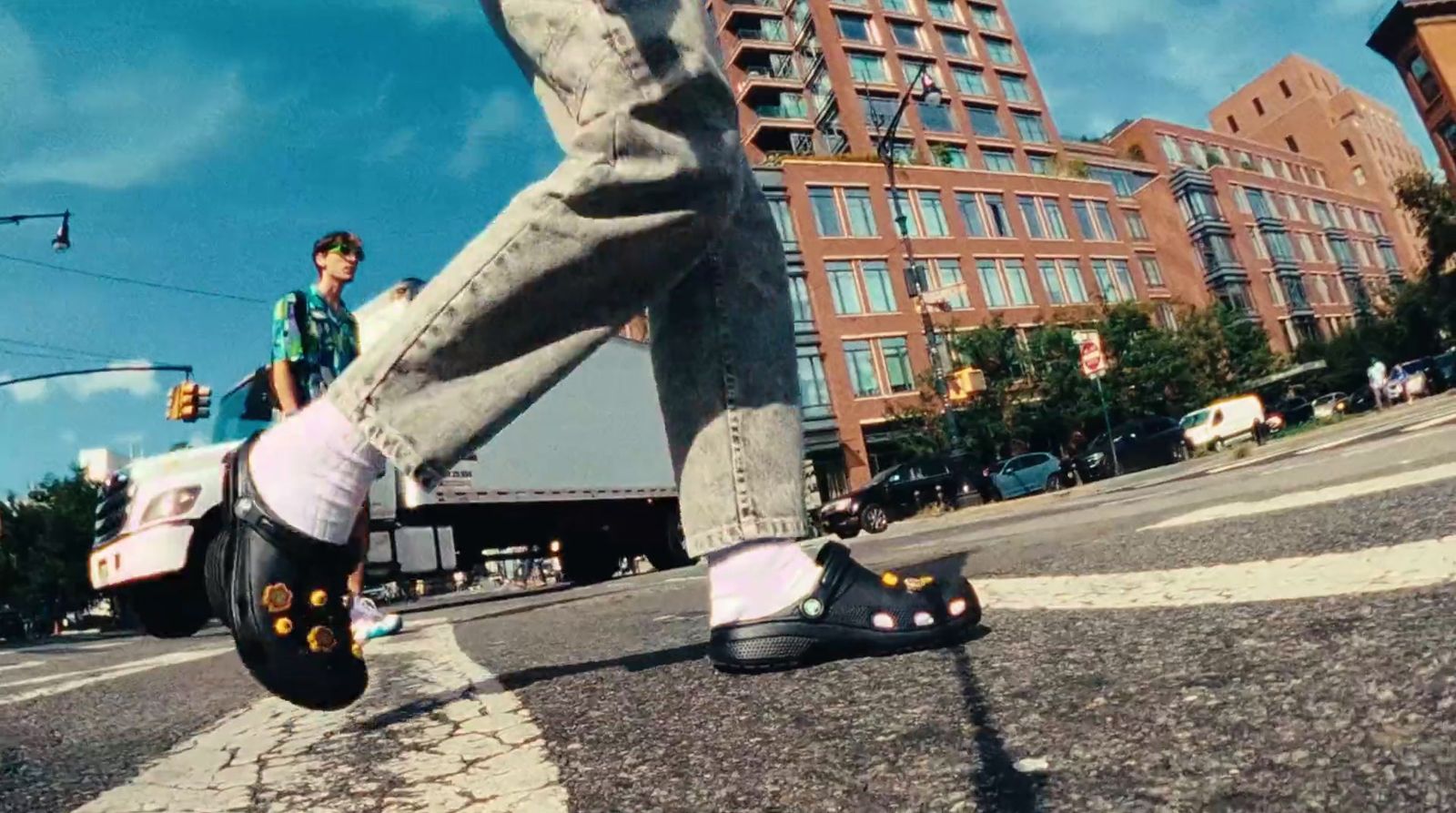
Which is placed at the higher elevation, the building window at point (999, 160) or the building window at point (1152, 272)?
the building window at point (999, 160)

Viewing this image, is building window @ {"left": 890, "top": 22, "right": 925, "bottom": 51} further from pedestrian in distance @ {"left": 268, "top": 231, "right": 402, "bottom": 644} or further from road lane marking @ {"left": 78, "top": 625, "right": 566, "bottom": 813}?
road lane marking @ {"left": 78, "top": 625, "right": 566, "bottom": 813}

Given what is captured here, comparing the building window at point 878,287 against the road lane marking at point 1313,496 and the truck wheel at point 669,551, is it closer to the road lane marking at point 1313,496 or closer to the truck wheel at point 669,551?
the truck wheel at point 669,551

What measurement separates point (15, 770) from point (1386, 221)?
7860cm

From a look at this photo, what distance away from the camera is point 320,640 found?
124 centimetres

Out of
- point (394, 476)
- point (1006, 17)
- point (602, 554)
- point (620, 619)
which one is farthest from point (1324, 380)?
point (620, 619)

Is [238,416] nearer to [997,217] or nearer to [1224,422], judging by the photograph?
[1224,422]

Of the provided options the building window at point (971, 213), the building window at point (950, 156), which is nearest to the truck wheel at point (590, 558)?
the building window at point (971, 213)

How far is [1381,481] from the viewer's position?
8.93 ft

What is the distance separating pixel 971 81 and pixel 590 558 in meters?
36.7

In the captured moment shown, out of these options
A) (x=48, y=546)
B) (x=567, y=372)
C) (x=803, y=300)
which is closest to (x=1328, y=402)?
(x=803, y=300)

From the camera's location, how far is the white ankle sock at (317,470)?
128 centimetres

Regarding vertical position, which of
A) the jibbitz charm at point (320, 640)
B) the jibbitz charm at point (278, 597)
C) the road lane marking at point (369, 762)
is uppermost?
the jibbitz charm at point (278, 597)

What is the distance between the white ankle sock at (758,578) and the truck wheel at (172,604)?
848mm

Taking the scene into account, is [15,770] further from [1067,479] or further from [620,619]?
[1067,479]
